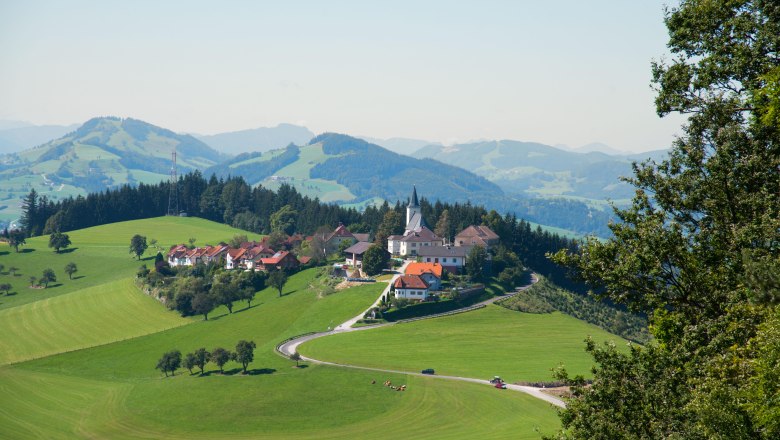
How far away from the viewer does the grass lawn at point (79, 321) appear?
11238 centimetres

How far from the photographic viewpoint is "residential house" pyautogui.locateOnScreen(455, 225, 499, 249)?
483ft

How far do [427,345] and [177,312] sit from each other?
51.2 m

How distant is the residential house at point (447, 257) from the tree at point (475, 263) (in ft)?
6.66

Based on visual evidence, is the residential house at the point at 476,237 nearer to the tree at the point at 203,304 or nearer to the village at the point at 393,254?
the village at the point at 393,254

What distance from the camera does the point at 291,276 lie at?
141125 millimetres

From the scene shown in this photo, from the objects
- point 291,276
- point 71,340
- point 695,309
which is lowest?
point 71,340

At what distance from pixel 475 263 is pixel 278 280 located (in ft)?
114

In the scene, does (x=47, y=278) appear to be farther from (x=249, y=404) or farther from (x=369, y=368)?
(x=369, y=368)

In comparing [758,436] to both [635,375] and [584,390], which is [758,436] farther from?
[584,390]

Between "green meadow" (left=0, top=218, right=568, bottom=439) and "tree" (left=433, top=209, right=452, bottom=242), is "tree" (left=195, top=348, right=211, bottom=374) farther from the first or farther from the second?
"tree" (left=433, top=209, right=452, bottom=242)

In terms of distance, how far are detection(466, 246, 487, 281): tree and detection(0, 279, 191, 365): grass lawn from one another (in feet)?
160

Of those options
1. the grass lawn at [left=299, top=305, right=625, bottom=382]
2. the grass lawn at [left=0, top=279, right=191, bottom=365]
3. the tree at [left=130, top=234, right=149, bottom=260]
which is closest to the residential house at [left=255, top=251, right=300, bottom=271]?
the grass lawn at [left=0, top=279, right=191, bottom=365]

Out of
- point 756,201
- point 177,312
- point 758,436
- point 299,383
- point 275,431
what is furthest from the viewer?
point 177,312

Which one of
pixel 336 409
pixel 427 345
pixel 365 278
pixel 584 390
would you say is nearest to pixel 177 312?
pixel 365 278
